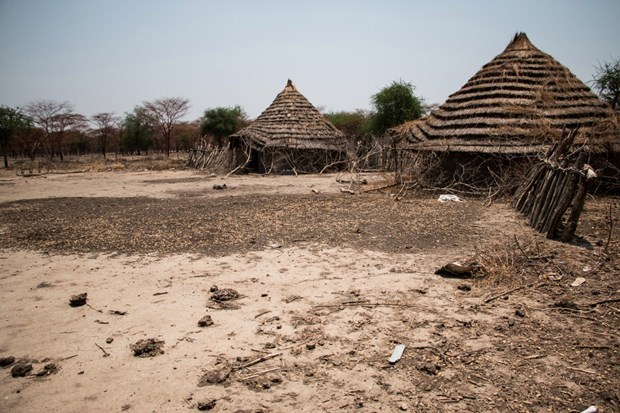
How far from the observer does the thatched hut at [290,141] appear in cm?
1692

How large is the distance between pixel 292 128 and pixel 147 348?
1518cm

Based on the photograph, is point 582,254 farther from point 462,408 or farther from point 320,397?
point 320,397

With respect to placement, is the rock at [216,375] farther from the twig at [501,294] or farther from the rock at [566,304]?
the rock at [566,304]

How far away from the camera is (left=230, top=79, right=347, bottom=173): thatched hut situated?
16922 millimetres

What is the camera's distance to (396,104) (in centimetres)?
2345

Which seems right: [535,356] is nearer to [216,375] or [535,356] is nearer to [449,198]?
[216,375]

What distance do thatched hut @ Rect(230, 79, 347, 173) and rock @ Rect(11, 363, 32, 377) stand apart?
14208 mm

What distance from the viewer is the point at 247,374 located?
256 centimetres

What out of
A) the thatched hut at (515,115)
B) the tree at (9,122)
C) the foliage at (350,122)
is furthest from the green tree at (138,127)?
the thatched hut at (515,115)

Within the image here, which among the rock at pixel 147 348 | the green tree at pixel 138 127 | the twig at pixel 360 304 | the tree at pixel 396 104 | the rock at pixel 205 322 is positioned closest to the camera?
the rock at pixel 147 348

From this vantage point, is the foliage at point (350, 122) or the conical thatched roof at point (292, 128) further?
the foliage at point (350, 122)

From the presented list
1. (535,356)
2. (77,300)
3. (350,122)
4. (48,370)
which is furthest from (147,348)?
(350,122)

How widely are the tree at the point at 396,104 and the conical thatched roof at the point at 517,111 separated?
35.0 ft

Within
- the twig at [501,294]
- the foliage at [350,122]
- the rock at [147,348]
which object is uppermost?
the foliage at [350,122]
